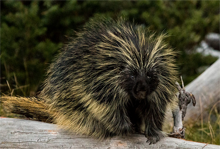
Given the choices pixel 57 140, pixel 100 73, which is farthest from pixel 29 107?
pixel 100 73

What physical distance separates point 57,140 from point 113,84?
0.63 m

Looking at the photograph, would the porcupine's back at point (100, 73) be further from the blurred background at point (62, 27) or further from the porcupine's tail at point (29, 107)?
the blurred background at point (62, 27)

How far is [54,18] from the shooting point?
4.49 m

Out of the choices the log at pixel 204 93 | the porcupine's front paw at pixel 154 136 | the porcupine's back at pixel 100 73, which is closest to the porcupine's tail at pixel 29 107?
the porcupine's back at pixel 100 73

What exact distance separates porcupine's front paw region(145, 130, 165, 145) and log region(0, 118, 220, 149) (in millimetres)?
28

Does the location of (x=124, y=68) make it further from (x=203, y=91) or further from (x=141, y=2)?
(x=141, y=2)

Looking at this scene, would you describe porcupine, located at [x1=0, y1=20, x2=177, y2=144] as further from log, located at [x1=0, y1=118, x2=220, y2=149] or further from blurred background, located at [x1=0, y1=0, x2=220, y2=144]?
blurred background, located at [x1=0, y1=0, x2=220, y2=144]

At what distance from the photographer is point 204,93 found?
4.02 m

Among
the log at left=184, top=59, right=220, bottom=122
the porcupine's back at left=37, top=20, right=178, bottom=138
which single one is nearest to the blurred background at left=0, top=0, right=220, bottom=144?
the log at left=184, top=59, right=220, bottom=122

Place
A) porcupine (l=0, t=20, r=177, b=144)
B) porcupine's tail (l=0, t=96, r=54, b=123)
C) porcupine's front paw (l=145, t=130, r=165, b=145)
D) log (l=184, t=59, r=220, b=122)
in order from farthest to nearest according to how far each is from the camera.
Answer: log (l=184, t=59, r=220, b=122) → porcupine's tail (l=0, t=96, r=54, b=123) → porcupine's front paw (l=145, t=130, r=165, b=145) → porcupine (l=0, t=20, r=177, b=144)

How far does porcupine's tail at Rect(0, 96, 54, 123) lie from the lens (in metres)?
2.49

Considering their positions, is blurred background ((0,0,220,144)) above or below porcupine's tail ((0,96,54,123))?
above

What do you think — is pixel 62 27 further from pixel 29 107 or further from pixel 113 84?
pixel 113 84

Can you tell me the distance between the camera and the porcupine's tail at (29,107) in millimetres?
2486
